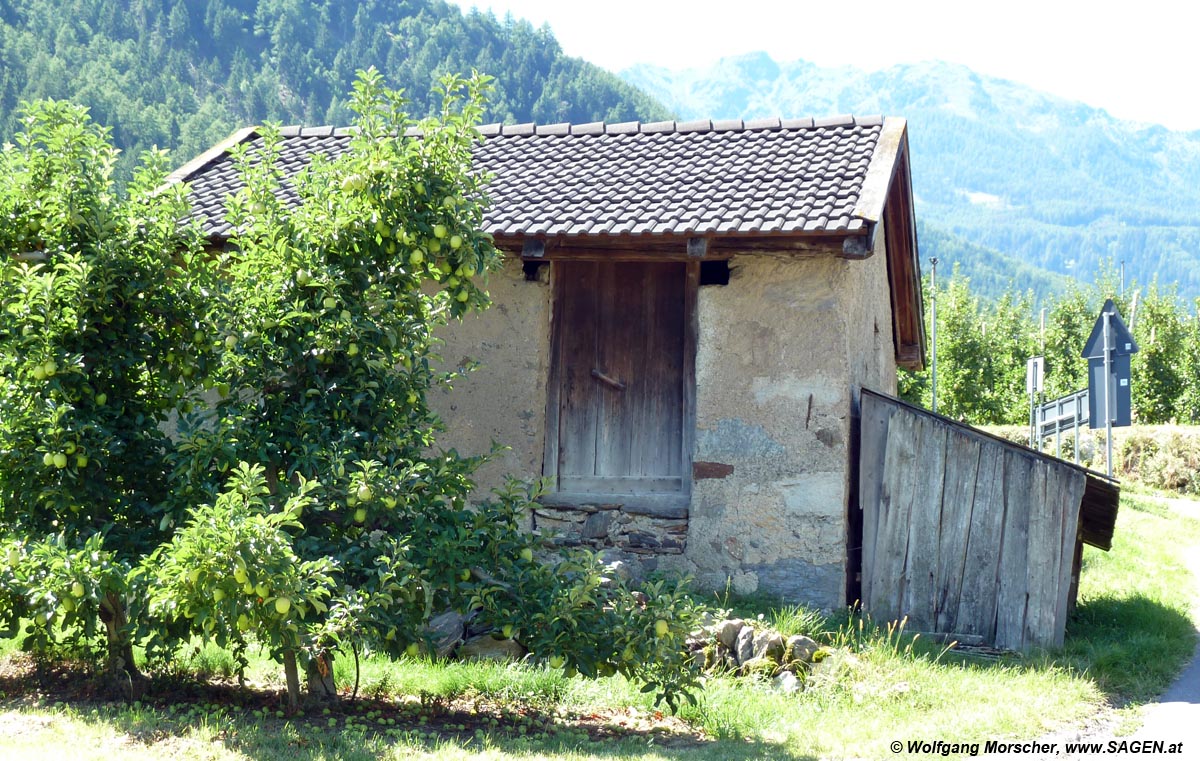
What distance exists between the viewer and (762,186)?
828 centimetres

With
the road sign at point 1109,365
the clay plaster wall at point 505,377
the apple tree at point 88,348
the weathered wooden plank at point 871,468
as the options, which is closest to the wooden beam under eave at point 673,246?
the clay plaster wall at point 505,377

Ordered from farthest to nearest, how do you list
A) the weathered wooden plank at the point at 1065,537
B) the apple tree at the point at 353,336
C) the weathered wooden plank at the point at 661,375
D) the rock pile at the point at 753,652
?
the weathered wooden plank at the point at 661,375 < the weathered wooden plank at the point at 1065,537 < the rock pile at the point at 753,652 < the apple tree at the point at 353,336

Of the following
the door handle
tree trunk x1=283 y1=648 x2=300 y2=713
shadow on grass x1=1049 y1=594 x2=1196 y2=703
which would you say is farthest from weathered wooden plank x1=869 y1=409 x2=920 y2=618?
tree trunk x1=283 y1=648 x2=300 y2=713

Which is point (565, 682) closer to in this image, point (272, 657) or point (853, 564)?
point (272, 657)

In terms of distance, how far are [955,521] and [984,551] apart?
0.29 m

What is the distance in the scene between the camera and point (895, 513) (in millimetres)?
7961

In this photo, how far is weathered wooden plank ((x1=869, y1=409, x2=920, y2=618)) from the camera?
792cm

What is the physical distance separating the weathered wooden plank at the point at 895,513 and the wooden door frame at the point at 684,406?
1.48m

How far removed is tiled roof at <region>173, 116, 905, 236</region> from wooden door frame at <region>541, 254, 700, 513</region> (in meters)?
0.52

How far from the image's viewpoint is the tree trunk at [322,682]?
5433mm

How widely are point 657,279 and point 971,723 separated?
4366mm

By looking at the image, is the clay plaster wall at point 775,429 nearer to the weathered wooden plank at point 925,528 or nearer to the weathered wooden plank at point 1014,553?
the weathered wooden plank at point 925,528

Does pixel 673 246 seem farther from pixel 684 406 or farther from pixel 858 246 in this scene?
pixel 858 246

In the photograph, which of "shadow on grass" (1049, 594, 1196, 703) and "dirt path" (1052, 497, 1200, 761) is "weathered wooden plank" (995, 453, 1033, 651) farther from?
"dirt path" (1052, 497, 1200, 761)
